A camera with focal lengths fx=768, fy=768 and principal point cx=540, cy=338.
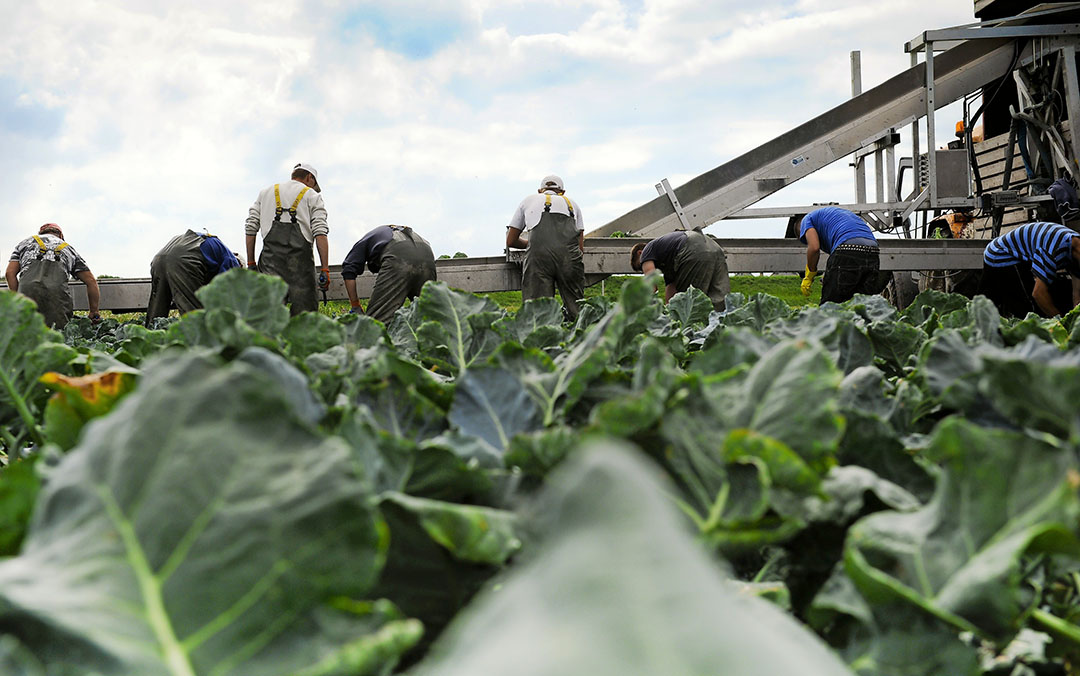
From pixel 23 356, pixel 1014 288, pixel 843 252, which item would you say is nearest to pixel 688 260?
pixel 843 252

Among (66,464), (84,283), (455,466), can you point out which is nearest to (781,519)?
(455,466)

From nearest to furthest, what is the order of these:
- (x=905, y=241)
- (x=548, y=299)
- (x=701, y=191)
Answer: (x=548, y=299) → (x=905, y=241) → (x=701, y=191)

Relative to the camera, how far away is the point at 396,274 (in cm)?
865

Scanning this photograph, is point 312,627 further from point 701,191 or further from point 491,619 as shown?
point 701,191

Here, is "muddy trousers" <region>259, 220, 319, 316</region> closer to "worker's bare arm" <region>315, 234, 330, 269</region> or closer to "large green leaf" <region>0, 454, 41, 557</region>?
"worker's bare arm" <region>315, 234, 330, 269</region>

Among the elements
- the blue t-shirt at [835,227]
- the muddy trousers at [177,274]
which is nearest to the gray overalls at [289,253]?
the muddy trousers at [177,274]

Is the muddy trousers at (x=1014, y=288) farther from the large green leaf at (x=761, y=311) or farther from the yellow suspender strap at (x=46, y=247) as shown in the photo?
the yellow suspender strap at (x=46, y=247)

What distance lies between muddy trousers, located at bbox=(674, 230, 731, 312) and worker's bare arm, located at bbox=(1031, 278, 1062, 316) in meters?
3.02

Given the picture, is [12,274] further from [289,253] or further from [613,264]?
[613,264]

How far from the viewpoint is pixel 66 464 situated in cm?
48

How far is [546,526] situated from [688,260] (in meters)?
8.65

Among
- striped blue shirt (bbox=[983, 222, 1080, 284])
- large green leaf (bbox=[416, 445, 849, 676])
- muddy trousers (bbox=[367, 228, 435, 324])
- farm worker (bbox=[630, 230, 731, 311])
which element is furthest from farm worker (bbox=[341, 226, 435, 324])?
large green leaf (bbox=[416, 445, 849, 676])

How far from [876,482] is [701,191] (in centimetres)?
1113

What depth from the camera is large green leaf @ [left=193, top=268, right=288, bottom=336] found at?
3.66 feet
